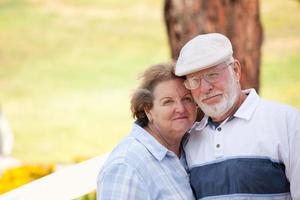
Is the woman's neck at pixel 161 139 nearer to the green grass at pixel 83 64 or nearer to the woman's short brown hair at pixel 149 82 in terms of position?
the woman's short brown hair at pixel 149 82

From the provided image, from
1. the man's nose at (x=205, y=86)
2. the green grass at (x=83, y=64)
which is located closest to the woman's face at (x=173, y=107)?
the man's nose at (x=205, y=86)

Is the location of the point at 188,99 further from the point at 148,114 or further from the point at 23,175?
the point at 23,175

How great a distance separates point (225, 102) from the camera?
307 cm

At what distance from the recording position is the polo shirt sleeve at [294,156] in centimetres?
295

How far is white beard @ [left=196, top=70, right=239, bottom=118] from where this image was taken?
10.0 feet

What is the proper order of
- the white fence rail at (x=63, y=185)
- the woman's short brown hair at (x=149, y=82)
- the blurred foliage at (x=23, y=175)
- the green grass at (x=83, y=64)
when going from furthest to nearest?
1. the green grass at (x=83, y=64)
2. the blurred foliage at (x=23, y=175)
3. the white fence rail at (x=63, y=185)
4. the woman's short brown hair at (x=149, y=82)

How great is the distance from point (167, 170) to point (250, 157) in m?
0.36

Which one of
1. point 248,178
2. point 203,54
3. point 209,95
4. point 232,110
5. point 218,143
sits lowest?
point 248,178

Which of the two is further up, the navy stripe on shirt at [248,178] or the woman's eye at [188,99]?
the woman's eye at [188,99]

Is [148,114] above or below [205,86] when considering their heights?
below

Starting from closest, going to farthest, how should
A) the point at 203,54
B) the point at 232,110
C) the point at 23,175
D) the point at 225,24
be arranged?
the point at 203,54 < the point at 232,110 < the point at 225,24 < the point at 23,175

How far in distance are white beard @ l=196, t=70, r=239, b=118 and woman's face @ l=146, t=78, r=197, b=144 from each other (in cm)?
8

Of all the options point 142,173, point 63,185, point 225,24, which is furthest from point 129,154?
point 225,24

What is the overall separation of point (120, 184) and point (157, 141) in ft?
1.04
